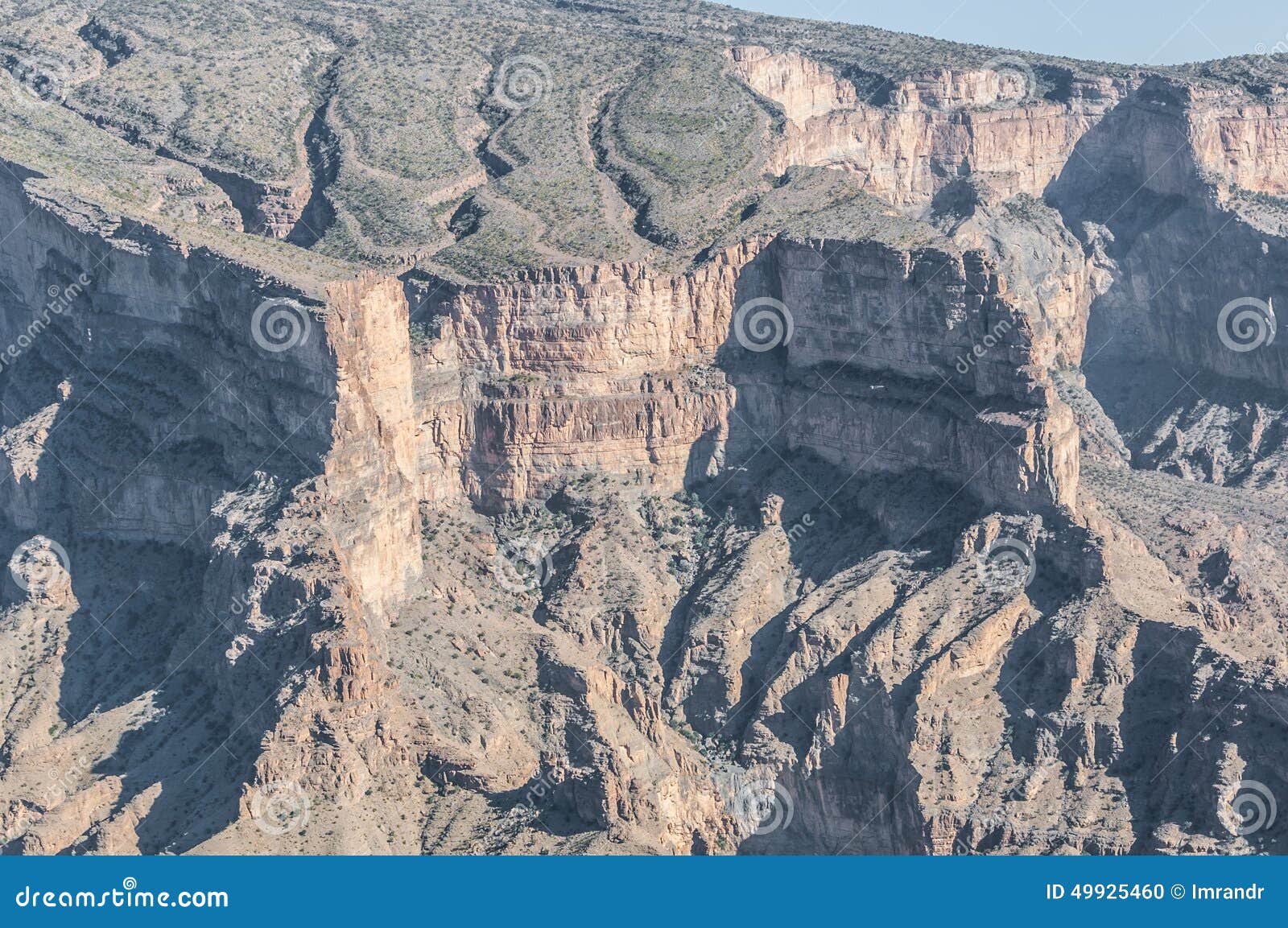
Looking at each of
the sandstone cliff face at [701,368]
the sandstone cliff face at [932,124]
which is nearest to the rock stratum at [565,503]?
the sandstone cliff face at [701,368]

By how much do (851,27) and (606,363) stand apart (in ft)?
198

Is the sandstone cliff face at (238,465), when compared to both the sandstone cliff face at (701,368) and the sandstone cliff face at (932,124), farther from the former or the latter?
the sandstone cliff face at (932,124)

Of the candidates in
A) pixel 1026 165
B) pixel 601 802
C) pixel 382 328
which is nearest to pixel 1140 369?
pixel 1026 165

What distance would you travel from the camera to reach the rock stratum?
10350cm

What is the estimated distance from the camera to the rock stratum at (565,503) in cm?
10350

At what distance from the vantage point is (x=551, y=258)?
121000 mm

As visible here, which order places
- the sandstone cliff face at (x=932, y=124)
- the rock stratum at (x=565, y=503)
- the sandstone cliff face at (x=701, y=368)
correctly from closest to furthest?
the rock stratum at (x=565, y=503), the sandstone cliff face at (x=701, y=368), the sandstone cliff face at (x=932, y=124)

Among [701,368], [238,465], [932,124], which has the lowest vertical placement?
[238,465]

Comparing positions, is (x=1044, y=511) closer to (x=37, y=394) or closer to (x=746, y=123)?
(x=746, y=123)

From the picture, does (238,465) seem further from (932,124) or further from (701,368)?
(932,124)

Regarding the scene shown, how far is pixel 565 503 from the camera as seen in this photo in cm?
12044

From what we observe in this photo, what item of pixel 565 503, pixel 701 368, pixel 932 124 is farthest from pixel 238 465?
pixel 932 124

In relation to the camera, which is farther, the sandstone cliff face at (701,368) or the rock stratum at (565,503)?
the sandstone cliff face at (701,368)

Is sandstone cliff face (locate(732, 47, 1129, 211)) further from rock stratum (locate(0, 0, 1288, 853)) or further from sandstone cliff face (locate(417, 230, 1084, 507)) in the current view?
sandstone cliff face (locate(417, 230, 1084, 507))
